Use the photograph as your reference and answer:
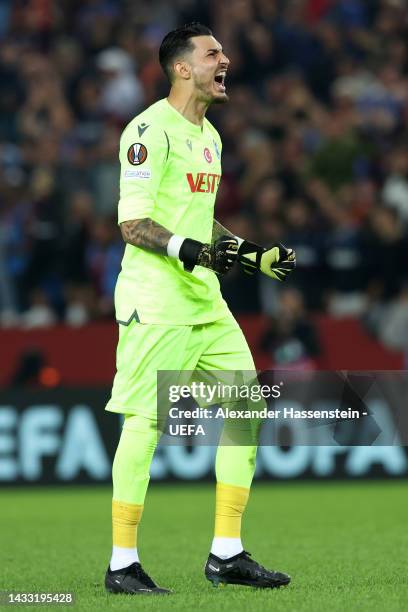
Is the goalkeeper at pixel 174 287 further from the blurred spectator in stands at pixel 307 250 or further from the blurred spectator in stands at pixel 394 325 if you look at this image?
the blurred spectator in stands at pixel 394 325

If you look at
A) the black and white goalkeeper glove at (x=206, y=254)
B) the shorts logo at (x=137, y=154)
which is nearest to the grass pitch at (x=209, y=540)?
the black and white goalkeeper glove at (x=206, y=254)

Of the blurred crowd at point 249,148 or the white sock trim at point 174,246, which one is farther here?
the blurred crowd at point 249,148

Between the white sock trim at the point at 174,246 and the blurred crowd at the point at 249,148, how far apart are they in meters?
6.89

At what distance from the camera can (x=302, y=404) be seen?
649 cm

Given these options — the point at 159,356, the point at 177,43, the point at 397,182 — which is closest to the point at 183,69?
the point at 177,43

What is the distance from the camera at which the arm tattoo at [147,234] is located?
19.2ft

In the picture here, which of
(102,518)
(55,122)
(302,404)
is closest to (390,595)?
(302,404)

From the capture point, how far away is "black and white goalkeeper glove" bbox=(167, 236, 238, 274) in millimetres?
5750

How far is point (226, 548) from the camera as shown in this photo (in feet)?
20.0

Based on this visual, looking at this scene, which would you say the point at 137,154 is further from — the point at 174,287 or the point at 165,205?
the point at 174,287

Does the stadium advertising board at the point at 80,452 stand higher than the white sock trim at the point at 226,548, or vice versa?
the stadium advertising board at the point at 80,452

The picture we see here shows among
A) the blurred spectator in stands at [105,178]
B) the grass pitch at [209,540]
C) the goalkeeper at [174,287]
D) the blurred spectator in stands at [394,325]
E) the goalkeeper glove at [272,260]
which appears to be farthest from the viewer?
the blurred spectator in stands at [105,178]

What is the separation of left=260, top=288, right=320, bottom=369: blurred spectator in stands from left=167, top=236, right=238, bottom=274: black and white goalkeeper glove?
692 centimetres

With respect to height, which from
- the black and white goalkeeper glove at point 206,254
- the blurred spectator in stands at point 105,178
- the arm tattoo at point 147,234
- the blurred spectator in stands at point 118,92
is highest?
the blurred spectator in stands at point 118,92
